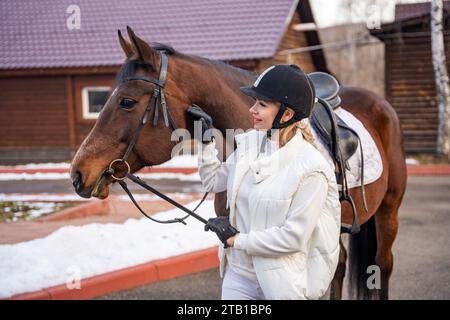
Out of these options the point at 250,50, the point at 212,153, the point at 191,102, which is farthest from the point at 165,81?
the point at 250,50

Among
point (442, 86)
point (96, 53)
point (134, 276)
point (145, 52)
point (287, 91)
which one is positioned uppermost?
point (145, 52)

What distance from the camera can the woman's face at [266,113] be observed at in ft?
7.39

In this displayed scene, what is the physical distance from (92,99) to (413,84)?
10857 millimetres

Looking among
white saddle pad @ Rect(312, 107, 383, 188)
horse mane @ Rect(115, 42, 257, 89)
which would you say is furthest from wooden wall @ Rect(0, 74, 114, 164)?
horse mane @ Rect(115, 42, 257, 89)

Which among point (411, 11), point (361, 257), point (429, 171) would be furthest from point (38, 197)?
point (411, 11)

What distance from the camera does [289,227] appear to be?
7.07ft

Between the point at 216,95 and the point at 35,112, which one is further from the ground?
the point at 216,95

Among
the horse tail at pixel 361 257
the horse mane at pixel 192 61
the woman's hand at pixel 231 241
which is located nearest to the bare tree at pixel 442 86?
the horse tail at pixel 361 257

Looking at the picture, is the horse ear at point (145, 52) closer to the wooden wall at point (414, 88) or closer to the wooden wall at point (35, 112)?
the wooden wall at point (35, 112)

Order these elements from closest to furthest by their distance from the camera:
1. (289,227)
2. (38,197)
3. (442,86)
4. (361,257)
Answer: (289,227) → (361,257) → (38,197) → (442,86)

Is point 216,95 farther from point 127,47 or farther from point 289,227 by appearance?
point 289,227

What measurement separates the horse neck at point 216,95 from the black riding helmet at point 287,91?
780 millimetres

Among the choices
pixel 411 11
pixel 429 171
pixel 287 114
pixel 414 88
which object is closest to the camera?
A: pixel 287 114

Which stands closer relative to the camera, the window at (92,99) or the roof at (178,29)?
the roof at (178,29)
